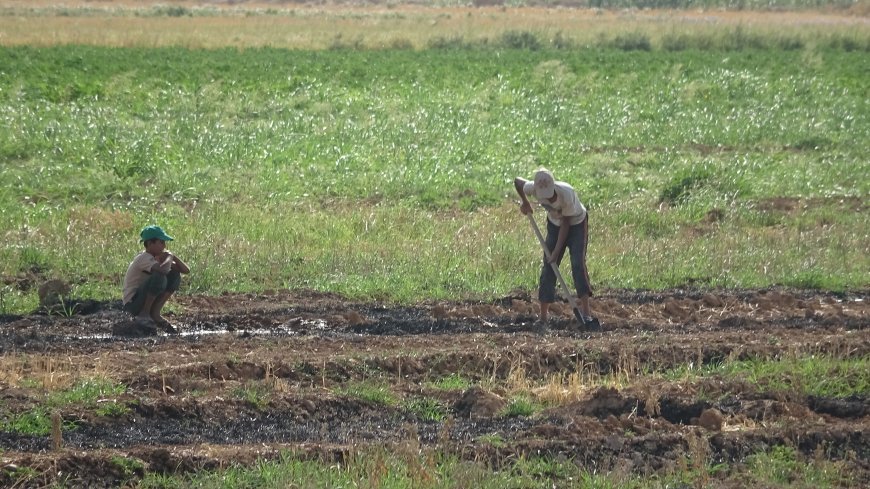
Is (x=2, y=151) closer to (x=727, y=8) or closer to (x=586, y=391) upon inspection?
A: (x=586, y=391)

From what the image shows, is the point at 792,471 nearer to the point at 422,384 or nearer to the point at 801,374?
the point at 801,374

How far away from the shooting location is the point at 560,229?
1114cm

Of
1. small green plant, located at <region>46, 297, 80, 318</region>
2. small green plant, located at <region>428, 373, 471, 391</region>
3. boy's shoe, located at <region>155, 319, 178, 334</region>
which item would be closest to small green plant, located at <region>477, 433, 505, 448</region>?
small green plant, located at <region>428, 373, 471, 391</region>

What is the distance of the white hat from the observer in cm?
1074

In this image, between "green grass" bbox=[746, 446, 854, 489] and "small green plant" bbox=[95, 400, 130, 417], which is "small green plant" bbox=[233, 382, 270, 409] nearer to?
"small green plant" bbox=[95, 400, 130, 417]

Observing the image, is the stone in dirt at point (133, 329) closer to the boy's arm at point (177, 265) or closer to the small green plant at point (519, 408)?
the boy's arm at point (177, 265)

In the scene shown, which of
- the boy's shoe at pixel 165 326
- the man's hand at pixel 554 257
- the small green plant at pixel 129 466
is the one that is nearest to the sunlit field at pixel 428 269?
the small green plant at pixel 129 466

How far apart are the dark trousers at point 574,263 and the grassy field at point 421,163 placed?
1.68 meters

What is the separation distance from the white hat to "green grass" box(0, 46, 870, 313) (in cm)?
228

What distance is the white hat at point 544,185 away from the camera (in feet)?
35.2

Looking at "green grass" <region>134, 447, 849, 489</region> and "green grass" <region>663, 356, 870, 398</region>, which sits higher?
"green grass" <region>134, 447, 849, 489</region>

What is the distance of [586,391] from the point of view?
902 centimetres

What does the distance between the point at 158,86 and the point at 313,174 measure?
25.6 ft

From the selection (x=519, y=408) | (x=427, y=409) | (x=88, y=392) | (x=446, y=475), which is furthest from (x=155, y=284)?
(x=446, y=475)
